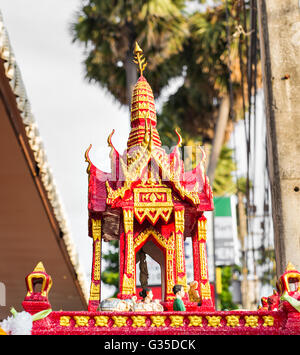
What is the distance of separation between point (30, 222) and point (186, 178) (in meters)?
5.24

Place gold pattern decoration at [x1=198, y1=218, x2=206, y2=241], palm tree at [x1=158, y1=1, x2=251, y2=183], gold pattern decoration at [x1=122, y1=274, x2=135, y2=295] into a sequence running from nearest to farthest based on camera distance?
gold pattern decoration at [x1=122, y1=274, x2=135, y2=295] < gold pattern decoration at [x1=198, y1=218, x2=206, y2=241] < palm tree at [x1=158, y1=1, x2=251, y2=183]

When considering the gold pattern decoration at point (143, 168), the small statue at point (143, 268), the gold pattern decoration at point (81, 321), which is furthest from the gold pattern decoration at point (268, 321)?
the small statue at point (143, 268)

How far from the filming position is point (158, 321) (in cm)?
480

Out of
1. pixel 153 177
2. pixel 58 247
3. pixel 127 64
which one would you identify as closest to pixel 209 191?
pixel 153 177

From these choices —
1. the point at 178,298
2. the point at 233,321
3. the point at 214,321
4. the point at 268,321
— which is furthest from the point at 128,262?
the point at 268,321

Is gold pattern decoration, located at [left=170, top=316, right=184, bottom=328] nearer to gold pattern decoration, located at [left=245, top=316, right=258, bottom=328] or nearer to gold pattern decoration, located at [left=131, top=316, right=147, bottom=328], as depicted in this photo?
gold pattern decoration, located at [left=131, top=316, right=147, bottom=328]

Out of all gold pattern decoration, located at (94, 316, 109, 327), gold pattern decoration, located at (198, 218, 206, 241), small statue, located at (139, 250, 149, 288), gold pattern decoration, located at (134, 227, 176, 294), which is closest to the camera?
gold pattern decoration, located at (94, 316, 109, 327)

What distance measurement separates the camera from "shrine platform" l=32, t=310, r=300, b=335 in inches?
185

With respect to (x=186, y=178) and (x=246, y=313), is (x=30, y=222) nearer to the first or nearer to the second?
(x=186, y=178)

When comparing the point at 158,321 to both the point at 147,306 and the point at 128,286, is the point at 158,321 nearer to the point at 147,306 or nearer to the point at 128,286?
the point at 147,306

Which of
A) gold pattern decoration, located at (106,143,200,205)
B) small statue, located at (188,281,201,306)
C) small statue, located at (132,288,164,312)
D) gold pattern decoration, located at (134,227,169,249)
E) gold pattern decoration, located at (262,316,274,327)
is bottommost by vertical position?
gold pattern decoration, located at (262,316,274,327)

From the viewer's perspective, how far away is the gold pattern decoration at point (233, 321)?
479 centimetres

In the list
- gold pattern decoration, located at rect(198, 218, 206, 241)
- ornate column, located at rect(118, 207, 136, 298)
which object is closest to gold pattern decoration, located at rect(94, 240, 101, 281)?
ornate column, located at rect(118, 207, 136, 298)

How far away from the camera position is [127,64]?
19203mm
